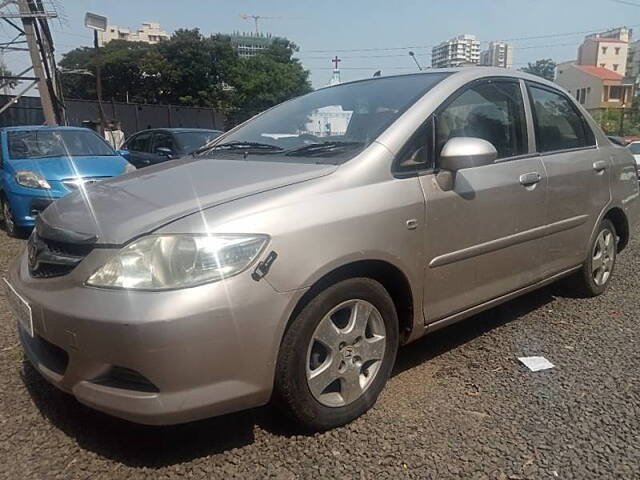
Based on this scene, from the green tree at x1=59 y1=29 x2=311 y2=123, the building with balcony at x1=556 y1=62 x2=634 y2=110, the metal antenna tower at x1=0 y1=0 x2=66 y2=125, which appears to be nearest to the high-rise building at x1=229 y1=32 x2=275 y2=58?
the green tree at x1=59 y1=29 x2=311 y2=123

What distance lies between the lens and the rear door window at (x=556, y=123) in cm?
349

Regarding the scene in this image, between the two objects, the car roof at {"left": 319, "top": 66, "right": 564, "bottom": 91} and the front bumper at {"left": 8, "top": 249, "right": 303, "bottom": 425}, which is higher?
the car roof at {"left": 319, "top": 66, "right": 564, "bottom": 91}

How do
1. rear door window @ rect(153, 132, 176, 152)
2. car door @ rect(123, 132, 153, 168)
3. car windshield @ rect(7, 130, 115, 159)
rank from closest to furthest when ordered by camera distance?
car windshield @ rect(7, 130, 115, 159), rear door window @ rect(153, 132, 176, 152), car door @ rect(123, 132, 153, 168)

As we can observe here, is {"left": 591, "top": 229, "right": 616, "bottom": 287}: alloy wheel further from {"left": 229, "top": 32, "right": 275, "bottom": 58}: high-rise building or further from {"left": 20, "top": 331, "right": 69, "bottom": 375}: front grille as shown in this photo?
{"left": 229, "top": 32, "right": 275, "bottom": 58}: high-rise building

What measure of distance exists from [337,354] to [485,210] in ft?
3.92

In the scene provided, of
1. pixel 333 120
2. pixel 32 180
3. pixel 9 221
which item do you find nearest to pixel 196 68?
pixel 9 221

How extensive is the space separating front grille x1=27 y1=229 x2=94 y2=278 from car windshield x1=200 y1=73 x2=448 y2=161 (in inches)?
44.3

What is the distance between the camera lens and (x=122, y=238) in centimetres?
198

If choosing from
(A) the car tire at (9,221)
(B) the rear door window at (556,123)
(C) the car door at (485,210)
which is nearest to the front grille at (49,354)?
(C) the car door at (485,210)

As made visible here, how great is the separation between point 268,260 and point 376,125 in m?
1.07

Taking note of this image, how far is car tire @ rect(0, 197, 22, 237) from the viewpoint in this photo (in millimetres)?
6520

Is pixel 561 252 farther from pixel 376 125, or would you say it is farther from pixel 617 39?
pixel 617 39

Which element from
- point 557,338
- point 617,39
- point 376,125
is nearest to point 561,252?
point 557,338

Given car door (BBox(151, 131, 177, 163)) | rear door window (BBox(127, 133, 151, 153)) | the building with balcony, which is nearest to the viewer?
car door (BBox(151, 131, 177, 163))
